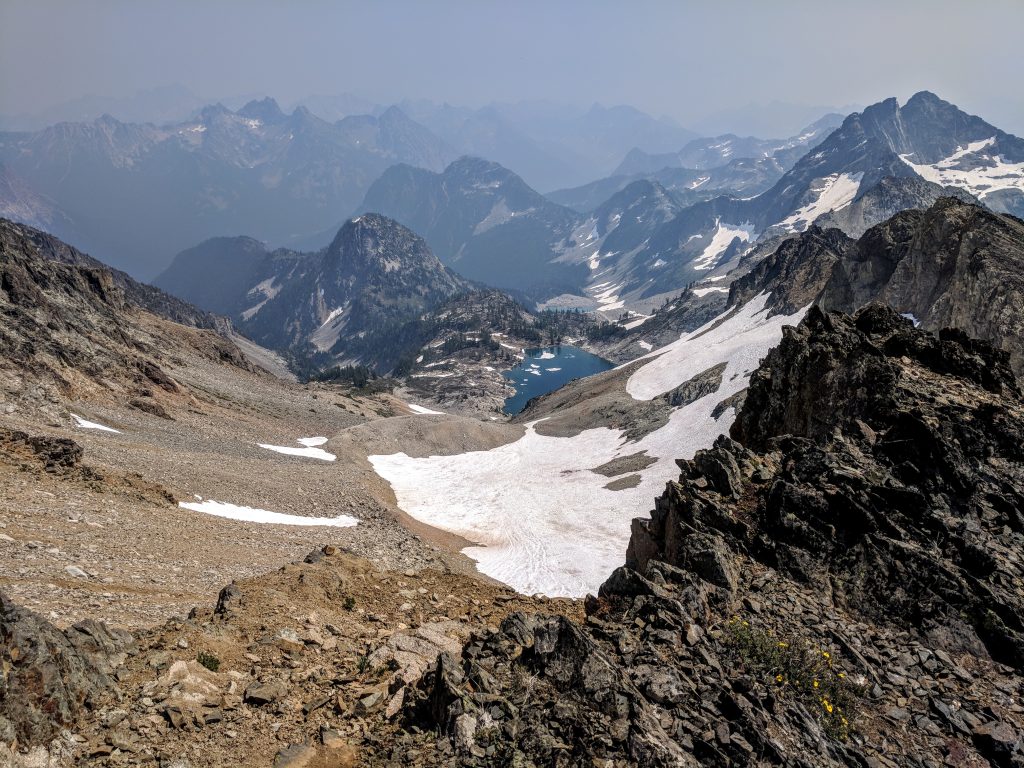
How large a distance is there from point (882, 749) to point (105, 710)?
15.1 metres

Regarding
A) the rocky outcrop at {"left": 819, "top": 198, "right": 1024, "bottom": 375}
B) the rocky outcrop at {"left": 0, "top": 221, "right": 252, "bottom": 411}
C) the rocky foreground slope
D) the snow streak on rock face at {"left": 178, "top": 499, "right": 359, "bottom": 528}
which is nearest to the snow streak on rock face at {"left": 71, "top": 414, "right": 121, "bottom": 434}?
the rocky outcrop at {"left": 0, "top": 221, "right": 252, "bottom": 411}

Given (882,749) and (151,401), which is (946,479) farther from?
(151,401)

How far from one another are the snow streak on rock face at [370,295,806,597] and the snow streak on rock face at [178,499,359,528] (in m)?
11.5

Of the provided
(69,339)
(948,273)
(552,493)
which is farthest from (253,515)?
(948,273)

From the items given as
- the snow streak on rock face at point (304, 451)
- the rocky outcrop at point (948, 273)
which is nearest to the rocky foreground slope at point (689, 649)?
the snow streak on rock face at point (304, 451)

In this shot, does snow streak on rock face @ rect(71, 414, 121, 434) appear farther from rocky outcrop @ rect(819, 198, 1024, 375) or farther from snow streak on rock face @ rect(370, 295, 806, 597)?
rocky outcrop @ rect(819, 198, 1024, 375)

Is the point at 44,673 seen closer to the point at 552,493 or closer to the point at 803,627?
the point at 803,627

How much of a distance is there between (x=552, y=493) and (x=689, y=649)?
47396 millimetres

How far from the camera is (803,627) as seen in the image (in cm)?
1533

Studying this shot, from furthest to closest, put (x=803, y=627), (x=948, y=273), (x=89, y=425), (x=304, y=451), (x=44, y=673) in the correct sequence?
(x=948, y=273), (x=304, y=451), (x=89, y=425), (x=803, y=627), (x=44, y=673)

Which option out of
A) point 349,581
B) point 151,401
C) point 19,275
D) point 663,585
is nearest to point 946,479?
point 663,585

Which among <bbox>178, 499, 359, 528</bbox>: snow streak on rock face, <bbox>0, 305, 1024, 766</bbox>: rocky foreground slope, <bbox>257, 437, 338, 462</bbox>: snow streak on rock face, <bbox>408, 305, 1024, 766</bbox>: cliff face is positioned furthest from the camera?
<bbox>257, 437, 338, 462</bbox>: snow streak on rock face

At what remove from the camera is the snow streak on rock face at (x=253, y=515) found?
116ft

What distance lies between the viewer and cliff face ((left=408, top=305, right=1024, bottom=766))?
11094 millimetres
